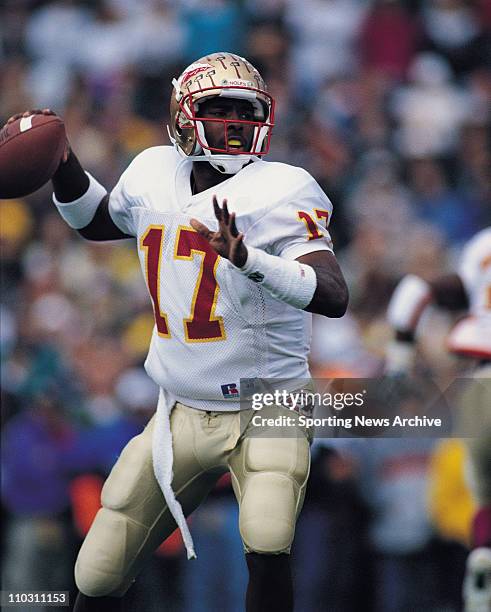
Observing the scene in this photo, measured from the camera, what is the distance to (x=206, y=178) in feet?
12.9

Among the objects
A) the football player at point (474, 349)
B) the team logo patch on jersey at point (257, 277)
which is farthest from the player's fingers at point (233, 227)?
the football player at point (474, 349)

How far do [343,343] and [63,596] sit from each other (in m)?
2.66

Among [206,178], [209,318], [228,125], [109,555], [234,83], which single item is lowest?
[109,555]

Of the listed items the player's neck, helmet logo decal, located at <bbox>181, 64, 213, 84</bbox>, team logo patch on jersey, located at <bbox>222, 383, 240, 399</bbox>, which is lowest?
team logo patch on jersey, located at <bbox>222, 383, 240, 399</bbox>

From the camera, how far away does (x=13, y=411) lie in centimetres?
607

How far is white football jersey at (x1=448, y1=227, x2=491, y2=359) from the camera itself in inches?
202

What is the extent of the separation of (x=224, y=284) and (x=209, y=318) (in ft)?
0.36

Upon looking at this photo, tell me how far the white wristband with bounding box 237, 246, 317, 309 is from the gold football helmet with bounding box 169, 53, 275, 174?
1.43 ft

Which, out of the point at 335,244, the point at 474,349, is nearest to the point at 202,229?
the point at 474,349

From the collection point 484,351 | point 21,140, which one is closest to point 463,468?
point 484,351

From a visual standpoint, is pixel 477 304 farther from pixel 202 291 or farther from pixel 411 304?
pixel 202 291

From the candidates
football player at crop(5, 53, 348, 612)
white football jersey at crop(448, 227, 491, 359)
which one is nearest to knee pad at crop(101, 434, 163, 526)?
football player at crop(5, 53, 348, 612)

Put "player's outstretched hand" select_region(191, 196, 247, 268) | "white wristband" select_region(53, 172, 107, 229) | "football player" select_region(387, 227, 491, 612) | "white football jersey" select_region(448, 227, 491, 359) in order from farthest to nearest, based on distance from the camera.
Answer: "white football jersey" select_region(448, 227, 491, 359), "football player" select_region(387, 227, 491, 612), "white wristband" select_region(53, 172, 107, 229), "player's outstretched hand" select_region(191, 196, 247, 268)

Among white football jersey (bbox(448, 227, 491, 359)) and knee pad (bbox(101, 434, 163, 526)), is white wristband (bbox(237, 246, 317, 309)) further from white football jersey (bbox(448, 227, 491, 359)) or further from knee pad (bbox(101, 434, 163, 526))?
white football jersey (bbox(448, 227, 491, 359))
